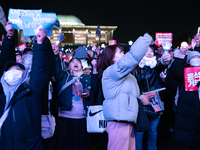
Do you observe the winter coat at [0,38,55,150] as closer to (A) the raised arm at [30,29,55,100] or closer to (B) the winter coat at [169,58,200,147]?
(A) the raised arm at [30,29,55,100]

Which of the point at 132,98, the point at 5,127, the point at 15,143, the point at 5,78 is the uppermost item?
the point at 5,78

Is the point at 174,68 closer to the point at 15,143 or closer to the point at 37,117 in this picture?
the point at 37,117

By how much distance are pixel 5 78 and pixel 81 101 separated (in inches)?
63.5

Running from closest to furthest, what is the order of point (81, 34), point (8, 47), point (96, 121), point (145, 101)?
point (8, 47) → point (96, 121) → point (145, 101) → point (81, 34)

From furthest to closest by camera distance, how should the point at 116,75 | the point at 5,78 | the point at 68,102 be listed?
the point at 68,102 < the point at 116,75 < the point at 5,78

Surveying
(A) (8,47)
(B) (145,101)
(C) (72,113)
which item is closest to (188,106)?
(B) (145,101)

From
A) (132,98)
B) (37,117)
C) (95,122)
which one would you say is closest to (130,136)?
(132,98)

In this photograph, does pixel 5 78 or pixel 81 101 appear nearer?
pixel 5 78

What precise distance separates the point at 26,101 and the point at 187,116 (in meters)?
2.44

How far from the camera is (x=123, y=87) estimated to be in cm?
204

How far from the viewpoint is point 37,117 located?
→ 5.92ft

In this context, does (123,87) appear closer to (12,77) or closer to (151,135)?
(12,77)

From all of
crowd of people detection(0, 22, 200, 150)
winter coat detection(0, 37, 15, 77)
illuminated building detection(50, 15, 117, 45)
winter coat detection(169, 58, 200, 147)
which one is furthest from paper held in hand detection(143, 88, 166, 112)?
illuminated building detection(50, 15, 117, 45)

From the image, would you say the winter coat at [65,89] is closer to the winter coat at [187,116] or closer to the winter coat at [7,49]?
the winter coat at [7,49]
